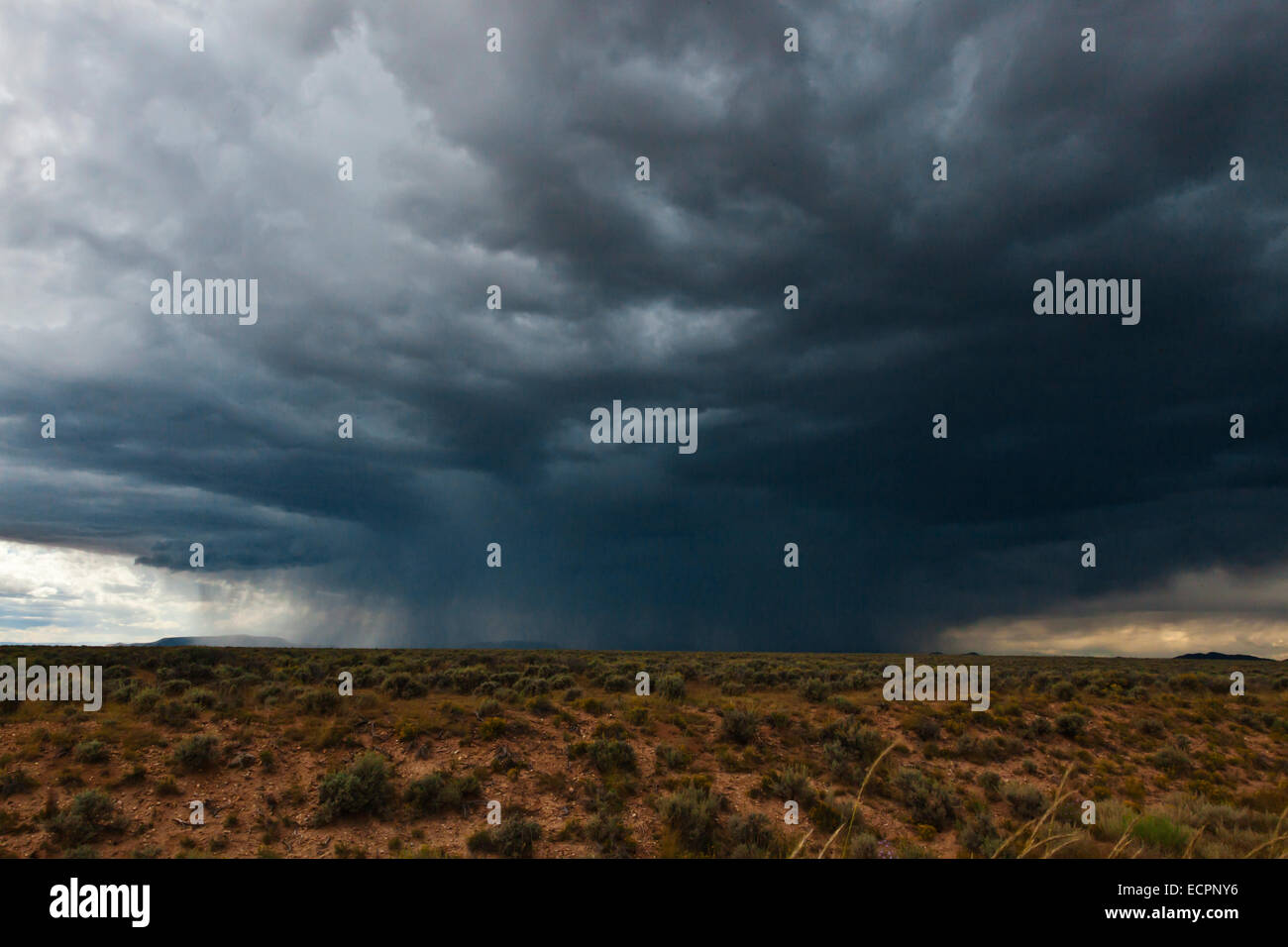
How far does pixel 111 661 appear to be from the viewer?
3055 cm

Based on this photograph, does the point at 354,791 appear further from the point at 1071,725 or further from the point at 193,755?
the point at 1071,725

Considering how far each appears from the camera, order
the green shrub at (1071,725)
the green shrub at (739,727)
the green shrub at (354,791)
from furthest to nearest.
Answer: the green shrub at (1071,725)
the green shrub at (739,727)
the green shrub at (354,791)

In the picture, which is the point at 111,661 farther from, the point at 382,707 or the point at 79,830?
the point at 79,830

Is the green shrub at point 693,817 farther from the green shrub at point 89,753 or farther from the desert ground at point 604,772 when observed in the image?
the green shrub at point 89,753

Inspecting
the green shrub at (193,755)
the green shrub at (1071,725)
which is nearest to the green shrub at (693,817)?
the green shrub at (193,755)

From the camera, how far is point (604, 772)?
16.8m

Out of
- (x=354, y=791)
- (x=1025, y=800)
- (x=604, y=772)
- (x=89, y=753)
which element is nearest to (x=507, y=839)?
(x=604, y=772)

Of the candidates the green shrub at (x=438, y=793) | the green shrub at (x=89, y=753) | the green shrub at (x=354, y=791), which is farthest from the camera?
the green shrub at (x=89, y=753)

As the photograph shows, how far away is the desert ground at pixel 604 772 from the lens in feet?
42.9
